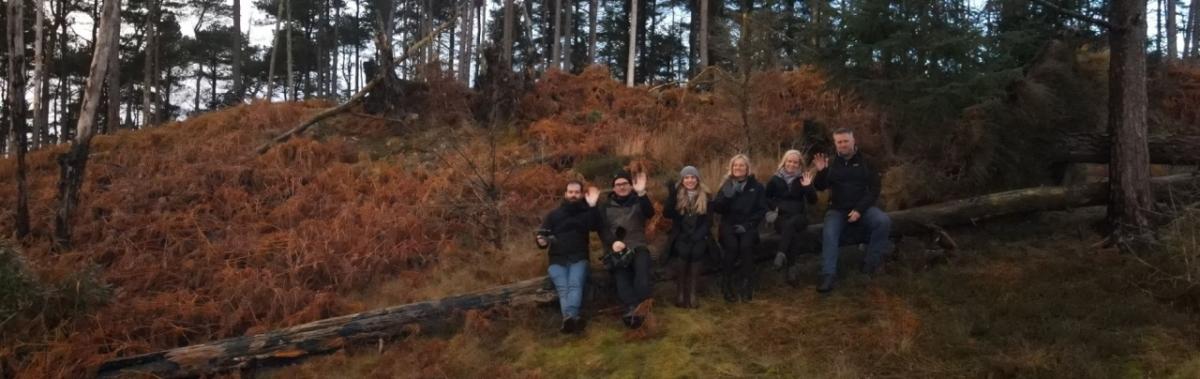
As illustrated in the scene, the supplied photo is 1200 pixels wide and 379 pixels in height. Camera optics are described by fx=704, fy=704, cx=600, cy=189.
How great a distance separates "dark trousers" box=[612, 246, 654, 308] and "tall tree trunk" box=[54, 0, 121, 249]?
728 cm

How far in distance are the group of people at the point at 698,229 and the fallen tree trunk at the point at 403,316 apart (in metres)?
0.43

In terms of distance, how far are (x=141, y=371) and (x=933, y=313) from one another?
713 cm

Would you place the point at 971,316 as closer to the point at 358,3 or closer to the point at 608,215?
the point at 608,215

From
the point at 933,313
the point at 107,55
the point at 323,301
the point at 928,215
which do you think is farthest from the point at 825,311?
the point at 107,55

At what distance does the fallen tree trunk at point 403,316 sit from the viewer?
6543 mm

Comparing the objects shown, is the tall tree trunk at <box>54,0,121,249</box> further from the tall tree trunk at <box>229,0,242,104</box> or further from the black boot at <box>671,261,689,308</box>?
the tall tree trunk at <box>229,0,242,104</box>

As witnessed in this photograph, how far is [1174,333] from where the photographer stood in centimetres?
516

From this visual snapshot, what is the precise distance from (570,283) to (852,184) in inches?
118

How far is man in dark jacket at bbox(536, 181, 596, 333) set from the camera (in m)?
6.73

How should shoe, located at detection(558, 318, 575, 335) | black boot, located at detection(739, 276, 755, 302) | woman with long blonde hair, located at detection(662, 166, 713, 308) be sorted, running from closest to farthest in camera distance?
1. shoe, located at detection(558, 318, 575, 335)
2. woman with long blonde hair, located at detection(662, 166, 713, 308)
3. black boot, located at detection(739, 276, 755, 302)

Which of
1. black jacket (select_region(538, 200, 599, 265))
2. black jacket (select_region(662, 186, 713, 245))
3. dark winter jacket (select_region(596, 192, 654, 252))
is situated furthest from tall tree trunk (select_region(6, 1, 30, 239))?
→ black jacket (select_region(662, 186, 713, 245))

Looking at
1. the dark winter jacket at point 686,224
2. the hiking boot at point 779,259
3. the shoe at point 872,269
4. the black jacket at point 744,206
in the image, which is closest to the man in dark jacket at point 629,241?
the dark winter jacket at point 686,224

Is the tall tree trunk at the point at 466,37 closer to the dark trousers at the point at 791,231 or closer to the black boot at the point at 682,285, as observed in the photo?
the dark trousers at the point at 791,231

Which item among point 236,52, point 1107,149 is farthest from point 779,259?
point 236,52
